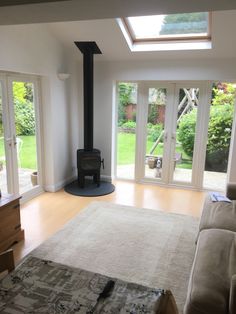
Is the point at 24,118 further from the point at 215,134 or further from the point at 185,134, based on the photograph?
the point at 215,134

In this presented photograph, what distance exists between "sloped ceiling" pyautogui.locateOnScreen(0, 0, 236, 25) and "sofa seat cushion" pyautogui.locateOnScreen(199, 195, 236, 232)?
71.2 inches

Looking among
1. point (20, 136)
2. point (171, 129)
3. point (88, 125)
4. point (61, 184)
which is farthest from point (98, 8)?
point (61, 184)

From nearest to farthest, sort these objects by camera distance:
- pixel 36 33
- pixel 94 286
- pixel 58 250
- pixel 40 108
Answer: pixel 94 286 < pixel 58 250 < pixel 36 33 < pixel 40 108

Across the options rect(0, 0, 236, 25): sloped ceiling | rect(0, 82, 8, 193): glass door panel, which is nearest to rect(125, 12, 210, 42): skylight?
rect(0, 0, 236, 25): sloped ceiling

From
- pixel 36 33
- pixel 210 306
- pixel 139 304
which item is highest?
pixel 36 33

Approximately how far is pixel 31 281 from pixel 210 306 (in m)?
1.05

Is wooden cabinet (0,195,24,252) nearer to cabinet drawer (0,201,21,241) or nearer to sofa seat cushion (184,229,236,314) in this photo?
cabinet drawer (0,201,21,241)

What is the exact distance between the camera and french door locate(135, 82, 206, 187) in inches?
186

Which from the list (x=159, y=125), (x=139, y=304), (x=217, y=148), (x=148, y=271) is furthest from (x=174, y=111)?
(x=139, y=304)

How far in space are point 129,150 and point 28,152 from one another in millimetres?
1970

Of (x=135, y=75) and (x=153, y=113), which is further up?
(x=135, y=75)

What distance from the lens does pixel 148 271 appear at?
2.58 meters

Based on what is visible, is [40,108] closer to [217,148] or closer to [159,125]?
[159,125]

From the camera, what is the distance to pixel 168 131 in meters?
4.96
